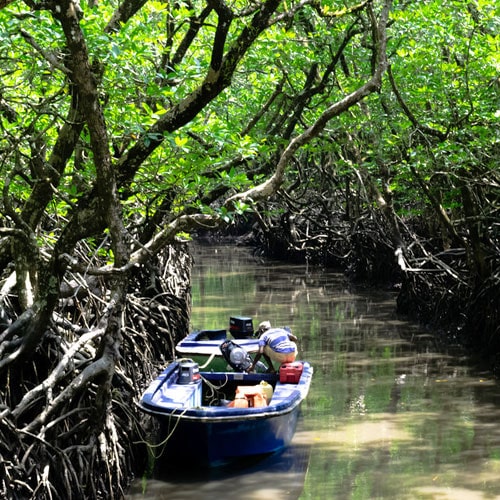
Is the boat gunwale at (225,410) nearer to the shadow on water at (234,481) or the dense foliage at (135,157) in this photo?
the dense foliage at (135,157)

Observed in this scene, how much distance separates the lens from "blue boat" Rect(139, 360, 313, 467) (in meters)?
7.12

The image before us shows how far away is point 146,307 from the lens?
10.9 meters

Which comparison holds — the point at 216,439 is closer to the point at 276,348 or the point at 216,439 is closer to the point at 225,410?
the point at 225,410

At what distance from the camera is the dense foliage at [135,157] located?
5523 millimetres

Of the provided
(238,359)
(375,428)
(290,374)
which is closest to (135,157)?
(290,374)

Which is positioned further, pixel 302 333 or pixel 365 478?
pixel 302 333

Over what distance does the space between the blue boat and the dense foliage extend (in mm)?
435

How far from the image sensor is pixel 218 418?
7047mm

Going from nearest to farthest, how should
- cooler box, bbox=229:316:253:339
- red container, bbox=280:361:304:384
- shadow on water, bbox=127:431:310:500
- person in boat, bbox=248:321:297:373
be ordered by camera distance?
shadow on water, bbox=127:431:310:500, red container, bbox=280:361:304:384, person in boat, bbox=248:321:297:373, cooler box, bbox=229:316:253:339

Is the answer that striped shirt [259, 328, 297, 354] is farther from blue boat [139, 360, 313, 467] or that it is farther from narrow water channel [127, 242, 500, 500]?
narrow water channel [127, 242, 500, 500]

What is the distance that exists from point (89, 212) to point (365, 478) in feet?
11.2

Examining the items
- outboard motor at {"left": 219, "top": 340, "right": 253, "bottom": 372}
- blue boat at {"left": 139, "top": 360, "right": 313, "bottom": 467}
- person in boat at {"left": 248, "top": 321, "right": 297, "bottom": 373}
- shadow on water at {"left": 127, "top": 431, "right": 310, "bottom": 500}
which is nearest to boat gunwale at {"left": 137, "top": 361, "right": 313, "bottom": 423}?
blue boat at {"left": 139, "top": 360, "right": 313, "bottom": 467}

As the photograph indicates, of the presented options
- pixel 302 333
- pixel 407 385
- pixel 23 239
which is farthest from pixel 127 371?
pixel 302 333

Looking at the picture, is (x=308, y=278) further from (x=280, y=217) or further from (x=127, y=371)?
(x=127, y=371)
